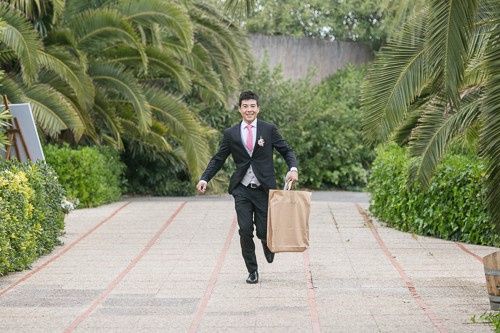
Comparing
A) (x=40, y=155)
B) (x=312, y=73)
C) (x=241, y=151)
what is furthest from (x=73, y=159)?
(x=312, y=73)

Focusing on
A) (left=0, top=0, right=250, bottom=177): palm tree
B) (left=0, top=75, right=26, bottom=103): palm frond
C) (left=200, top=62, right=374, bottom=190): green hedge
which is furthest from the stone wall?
(left=0, top=75, right=26, bottom=103): palm frond

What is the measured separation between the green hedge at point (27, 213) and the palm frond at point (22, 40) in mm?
2980

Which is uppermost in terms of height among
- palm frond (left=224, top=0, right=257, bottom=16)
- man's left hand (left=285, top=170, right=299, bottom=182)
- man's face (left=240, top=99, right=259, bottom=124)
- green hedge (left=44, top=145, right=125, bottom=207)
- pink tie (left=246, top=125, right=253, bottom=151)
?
palm frond (left=224, top=0, right=257, bottom=16)

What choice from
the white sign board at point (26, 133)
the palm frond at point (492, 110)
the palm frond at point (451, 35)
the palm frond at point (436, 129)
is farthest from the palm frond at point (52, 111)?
the palm frond at point (492, 110)

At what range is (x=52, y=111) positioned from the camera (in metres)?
18.5

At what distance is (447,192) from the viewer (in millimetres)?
14633

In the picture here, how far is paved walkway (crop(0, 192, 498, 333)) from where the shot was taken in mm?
9172

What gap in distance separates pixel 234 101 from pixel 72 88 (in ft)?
31.8

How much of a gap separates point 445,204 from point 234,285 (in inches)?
179

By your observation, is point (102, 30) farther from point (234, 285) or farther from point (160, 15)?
point (234, 285)

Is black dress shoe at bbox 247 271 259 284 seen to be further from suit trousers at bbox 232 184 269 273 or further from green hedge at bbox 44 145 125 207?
green hedge at bbox 44 145 125 207

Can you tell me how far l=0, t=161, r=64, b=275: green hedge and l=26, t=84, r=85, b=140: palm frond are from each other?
3.85 m

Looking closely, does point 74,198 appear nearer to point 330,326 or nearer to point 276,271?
point 276,271

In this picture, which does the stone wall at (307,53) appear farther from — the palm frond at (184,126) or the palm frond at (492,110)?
the palm frond at (492,110)
